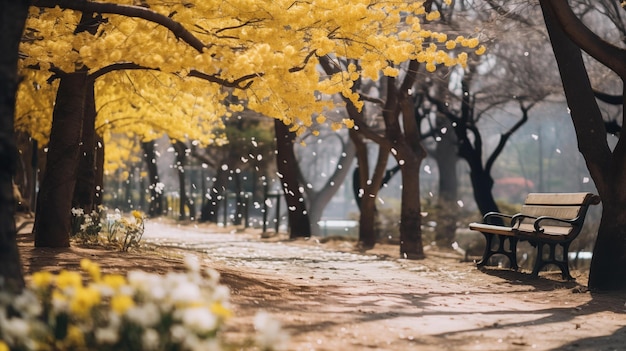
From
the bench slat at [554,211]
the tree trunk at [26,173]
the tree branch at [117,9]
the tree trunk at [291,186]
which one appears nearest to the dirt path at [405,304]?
the bench slat at [554,211]

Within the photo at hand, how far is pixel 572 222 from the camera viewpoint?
40.7ft

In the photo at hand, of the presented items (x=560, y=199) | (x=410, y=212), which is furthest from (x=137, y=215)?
(x=410, y=212)

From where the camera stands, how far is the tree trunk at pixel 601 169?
1153 cm

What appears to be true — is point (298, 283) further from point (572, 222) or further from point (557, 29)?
point (557, 29)

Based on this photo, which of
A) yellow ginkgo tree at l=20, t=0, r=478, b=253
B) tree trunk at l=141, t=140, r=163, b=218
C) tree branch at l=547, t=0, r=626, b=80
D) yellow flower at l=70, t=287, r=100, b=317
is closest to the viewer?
yellow flower at l=70, t=287, r=100, b=317

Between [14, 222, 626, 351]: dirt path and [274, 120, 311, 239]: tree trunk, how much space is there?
824cm

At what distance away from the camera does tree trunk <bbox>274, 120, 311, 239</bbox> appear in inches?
958

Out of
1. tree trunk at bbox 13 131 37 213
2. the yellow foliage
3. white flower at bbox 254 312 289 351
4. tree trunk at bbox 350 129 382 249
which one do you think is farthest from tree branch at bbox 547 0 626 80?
tree trunk at bbox 13 131 37 213

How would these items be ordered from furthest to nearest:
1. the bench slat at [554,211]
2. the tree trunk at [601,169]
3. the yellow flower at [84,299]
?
the bench slat at [554,211] → the tree trunk at [601,169] → the yellow flower at [84,299]

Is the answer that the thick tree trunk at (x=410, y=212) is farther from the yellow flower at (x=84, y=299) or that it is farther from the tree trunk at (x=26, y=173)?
the yellow flower at (x=84, y=299)

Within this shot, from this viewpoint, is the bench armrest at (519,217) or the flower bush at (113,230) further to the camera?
the bench armrest at (519,217)

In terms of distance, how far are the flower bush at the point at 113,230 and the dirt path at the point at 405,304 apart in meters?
0.84

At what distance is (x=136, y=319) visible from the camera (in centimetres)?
416

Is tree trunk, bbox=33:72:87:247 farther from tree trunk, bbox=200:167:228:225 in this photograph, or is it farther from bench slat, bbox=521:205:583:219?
tree trunk, bbox=200:167:228:225
